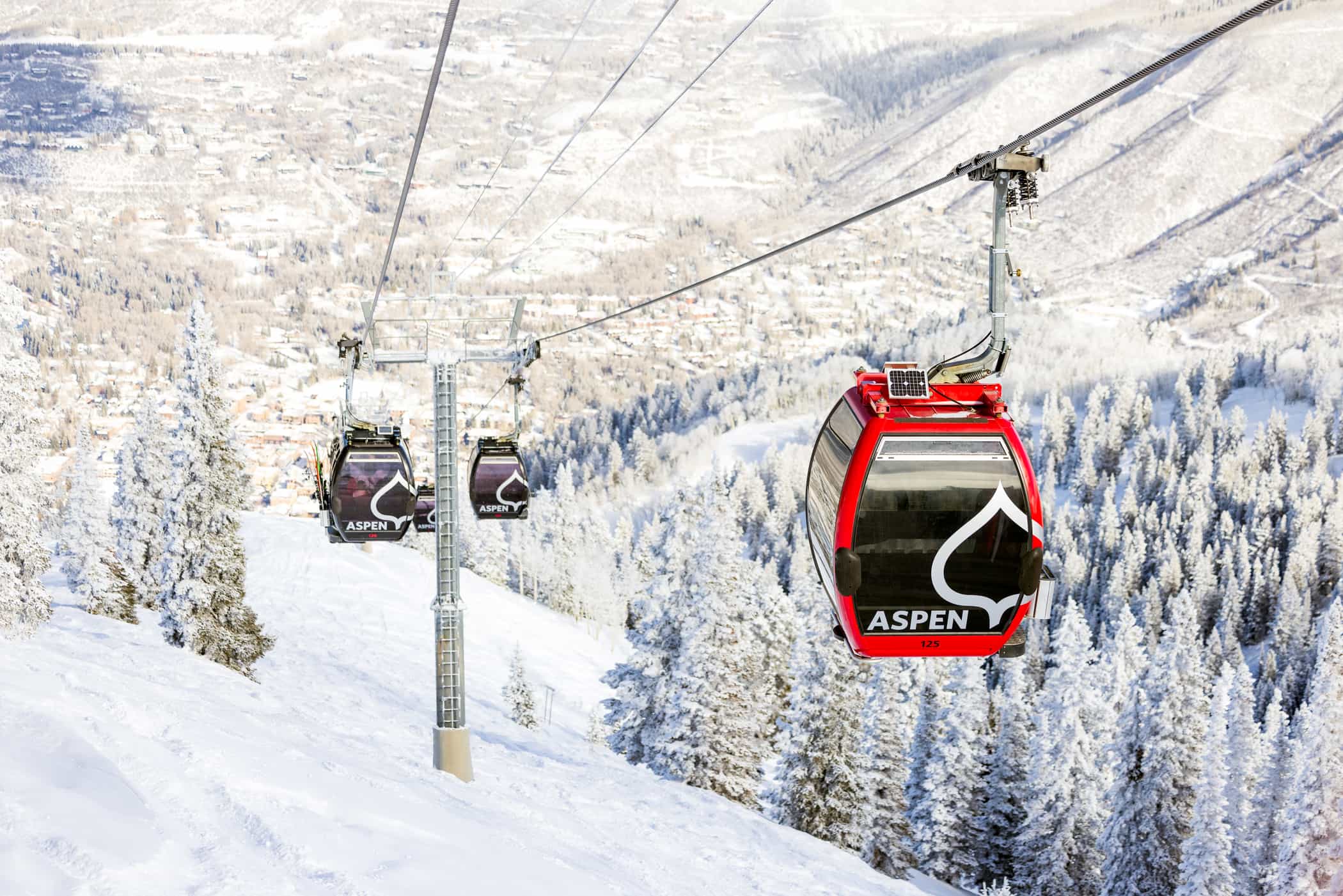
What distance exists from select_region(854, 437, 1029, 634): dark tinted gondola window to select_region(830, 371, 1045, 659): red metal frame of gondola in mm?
63

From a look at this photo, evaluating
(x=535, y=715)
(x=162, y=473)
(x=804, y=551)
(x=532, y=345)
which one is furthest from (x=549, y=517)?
(x=532, y=345)

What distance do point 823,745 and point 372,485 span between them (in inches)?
836

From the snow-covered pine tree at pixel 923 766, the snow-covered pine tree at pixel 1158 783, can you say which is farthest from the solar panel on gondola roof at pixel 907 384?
the snow-covered pine tree at pixel 923 766

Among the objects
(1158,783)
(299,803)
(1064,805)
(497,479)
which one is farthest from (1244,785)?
(299,803)

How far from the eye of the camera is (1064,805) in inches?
1537

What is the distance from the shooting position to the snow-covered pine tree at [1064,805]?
39.1 meters

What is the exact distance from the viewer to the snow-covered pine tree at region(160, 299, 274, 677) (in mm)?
31484

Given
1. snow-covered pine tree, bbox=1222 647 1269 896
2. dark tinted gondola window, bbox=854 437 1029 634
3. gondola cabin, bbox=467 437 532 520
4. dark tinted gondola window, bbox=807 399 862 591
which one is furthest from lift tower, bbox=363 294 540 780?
snow-covered pine tree, bbox=1222 647 1269 896

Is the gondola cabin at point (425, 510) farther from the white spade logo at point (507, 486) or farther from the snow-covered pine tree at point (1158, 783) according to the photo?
the snow-covered pine tree at point (1158, 783)

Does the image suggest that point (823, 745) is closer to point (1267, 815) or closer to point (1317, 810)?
point (1317, 810)

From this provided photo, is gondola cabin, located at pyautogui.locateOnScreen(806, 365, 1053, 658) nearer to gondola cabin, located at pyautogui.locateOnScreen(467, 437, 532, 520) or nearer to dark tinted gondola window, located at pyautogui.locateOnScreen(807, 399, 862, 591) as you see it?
dark tinted gondola window, located at pyautogui.locateOnScreen(807, 399, 862, 591)

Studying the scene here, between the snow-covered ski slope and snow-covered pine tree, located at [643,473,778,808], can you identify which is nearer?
the snow-covered ski slope

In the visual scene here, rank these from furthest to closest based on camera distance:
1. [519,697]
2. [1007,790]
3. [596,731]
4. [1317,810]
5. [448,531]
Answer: [596,731]
[519,697]
[1007,790]
[1317,810]
[448,531]

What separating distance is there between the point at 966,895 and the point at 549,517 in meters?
78.5
